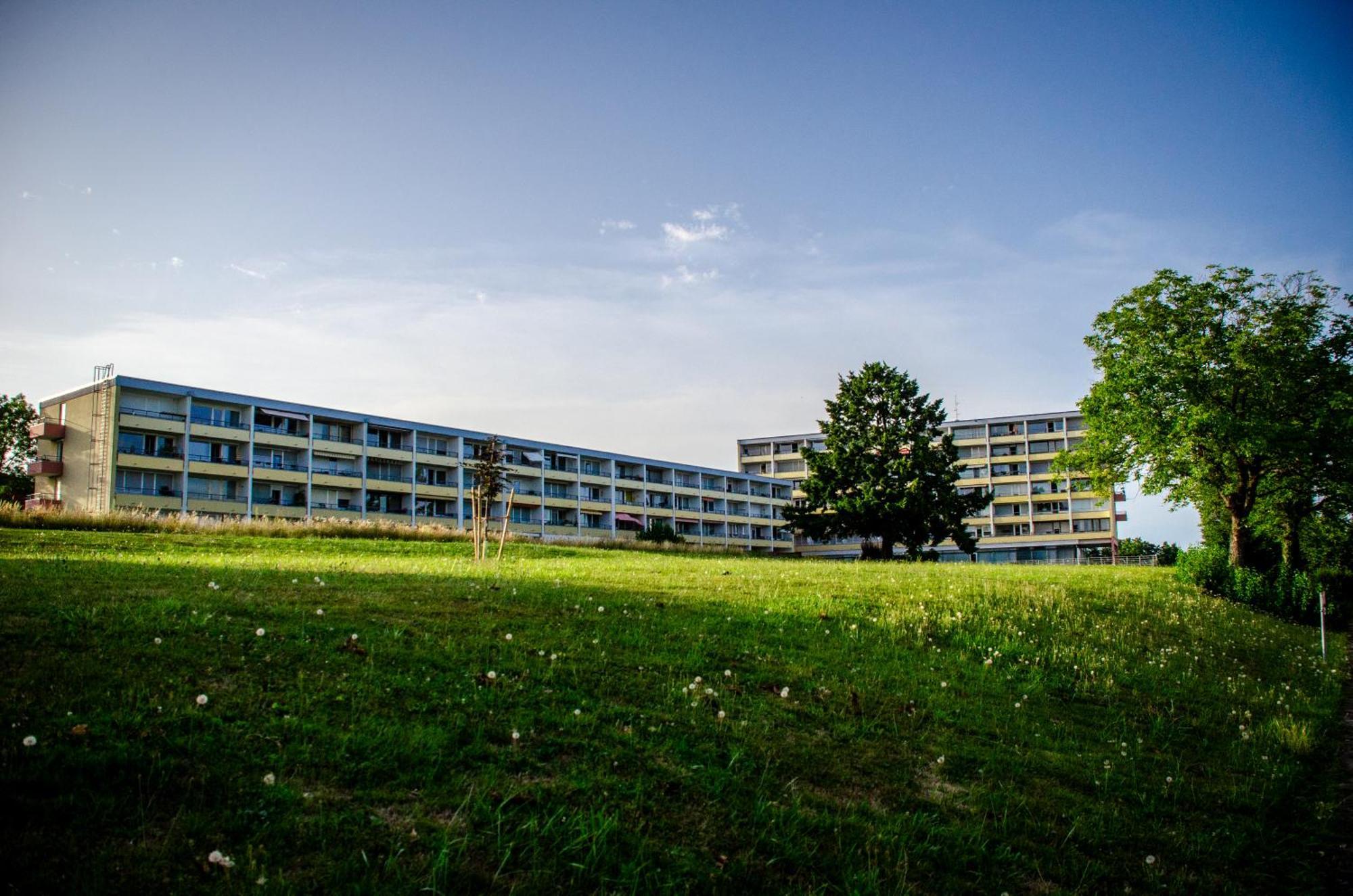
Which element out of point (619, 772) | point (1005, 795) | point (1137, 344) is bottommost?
point (1005, 795)

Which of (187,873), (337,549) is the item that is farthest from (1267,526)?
(187,873)

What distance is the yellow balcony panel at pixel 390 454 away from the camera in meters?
80.0

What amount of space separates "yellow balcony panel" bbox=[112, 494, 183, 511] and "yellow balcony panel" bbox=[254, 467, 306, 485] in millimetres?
6706

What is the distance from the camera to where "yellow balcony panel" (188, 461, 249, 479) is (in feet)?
223

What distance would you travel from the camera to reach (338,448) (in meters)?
77.6

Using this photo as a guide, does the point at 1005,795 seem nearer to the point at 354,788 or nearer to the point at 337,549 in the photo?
the point at 354,788

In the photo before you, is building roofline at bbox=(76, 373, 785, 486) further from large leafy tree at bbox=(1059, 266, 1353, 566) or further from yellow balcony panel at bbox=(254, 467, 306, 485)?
large leafy tree at bbox=(1059, 266, 1353, 566)

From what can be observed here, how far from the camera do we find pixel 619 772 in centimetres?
661

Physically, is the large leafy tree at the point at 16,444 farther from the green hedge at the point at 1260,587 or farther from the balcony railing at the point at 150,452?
the green hedge at the point at 1260,587

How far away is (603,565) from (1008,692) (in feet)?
42.3

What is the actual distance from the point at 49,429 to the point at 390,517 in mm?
28659

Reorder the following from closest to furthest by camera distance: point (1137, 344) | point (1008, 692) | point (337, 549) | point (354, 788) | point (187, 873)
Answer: point (187, 873), point (354, 788), point (1008, 692), point (337, 549), point (1137, 344)

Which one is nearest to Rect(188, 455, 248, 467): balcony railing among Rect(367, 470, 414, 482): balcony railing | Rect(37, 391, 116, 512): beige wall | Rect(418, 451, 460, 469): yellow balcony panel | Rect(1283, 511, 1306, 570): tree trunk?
Rect(37, 391, 116, 512): beige wall

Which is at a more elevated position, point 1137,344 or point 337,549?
point 1137,344
